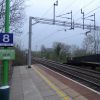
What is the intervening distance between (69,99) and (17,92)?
3.82 metres

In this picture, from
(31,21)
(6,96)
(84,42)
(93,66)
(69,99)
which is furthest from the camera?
(84,42)

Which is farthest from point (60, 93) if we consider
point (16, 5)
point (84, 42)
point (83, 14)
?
point (84, 42)

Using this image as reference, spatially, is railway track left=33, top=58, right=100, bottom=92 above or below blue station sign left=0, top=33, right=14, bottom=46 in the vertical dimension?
below

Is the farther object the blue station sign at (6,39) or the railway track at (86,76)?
the railway track at (86,76)

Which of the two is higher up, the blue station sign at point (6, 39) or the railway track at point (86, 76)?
the blue station sign at point (6, 39)

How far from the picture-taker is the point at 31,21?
139 ft

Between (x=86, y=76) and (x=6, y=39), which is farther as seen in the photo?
(x=86, y=76)

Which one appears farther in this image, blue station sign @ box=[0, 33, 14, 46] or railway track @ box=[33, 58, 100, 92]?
railway track @ box=[33, 58, 100, 92]

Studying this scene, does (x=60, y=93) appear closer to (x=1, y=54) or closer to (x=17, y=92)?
(x=17, y=92)

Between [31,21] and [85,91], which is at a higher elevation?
[31,21]

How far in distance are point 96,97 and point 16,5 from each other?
12.7 m

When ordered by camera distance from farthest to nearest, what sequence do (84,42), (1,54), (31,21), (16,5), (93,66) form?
(84,42) → (93,66) → (31,21) → (16,5) → (1,54)

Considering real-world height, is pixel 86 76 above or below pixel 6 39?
below

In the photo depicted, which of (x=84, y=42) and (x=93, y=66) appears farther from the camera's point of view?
(x=84, y=42)
